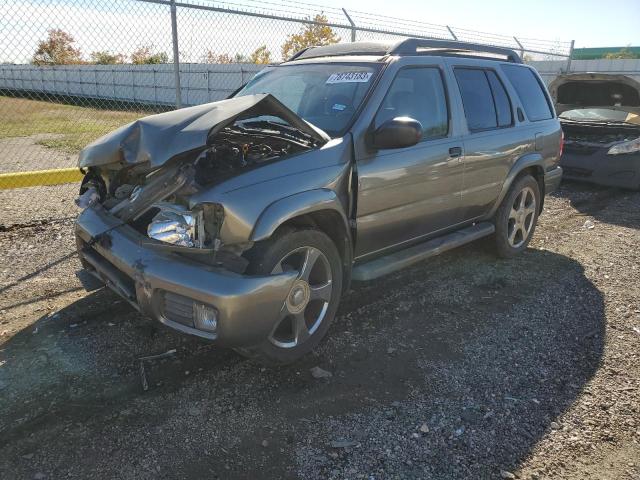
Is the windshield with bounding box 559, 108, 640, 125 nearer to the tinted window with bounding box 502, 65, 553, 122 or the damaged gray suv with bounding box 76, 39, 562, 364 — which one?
the tinted window with bounding box 502, 65, 553, 122

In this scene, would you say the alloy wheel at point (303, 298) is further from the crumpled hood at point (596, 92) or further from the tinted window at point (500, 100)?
the crumpled hood at point (596, 92)

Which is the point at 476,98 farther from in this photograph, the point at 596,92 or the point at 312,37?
the point at 312,37

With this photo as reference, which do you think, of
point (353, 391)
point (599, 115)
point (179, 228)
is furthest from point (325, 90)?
point (599, 115)

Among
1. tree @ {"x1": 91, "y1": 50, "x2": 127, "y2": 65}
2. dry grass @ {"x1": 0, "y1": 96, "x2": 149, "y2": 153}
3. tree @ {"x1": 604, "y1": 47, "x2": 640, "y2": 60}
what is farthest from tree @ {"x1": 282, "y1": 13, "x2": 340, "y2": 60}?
tree @ {"x1": 604, "y1": 47, "x2": 640, "y2": 60}

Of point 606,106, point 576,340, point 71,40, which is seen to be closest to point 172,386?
point 576,340

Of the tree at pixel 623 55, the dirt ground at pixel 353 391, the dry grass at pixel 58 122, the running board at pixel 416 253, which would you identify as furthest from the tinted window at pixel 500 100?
the tree at pixel 623 55

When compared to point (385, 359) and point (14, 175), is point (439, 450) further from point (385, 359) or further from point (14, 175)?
point (14, 175)

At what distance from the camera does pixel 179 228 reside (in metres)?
2.88

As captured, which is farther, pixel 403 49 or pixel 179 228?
pixel 403 49

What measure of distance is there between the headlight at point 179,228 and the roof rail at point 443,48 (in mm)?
2173

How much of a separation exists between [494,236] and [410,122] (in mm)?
2380

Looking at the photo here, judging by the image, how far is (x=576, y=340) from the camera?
3.81 meters

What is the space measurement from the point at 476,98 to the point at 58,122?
17.5 metres

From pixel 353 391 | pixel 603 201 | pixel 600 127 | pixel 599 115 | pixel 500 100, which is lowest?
pixel 603 201
